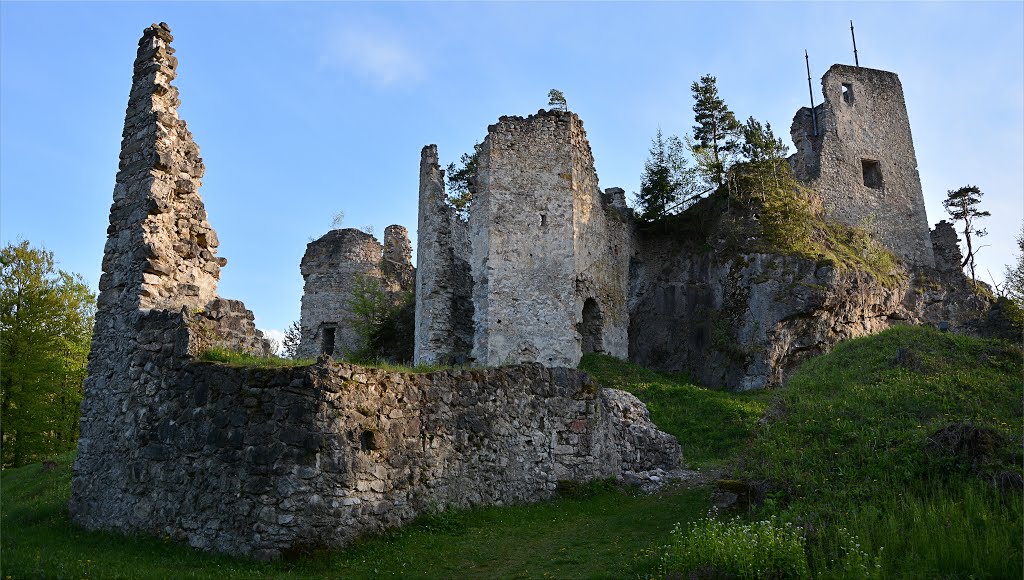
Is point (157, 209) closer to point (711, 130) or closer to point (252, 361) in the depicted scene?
point (252, 361)

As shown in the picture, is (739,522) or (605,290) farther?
(605,290)

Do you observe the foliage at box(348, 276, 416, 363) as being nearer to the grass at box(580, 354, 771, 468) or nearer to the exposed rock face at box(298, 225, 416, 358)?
the exposed rock face at box(298, 225, 416, 358)

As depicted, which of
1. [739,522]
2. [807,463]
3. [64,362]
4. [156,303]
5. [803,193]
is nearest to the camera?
[739,522]

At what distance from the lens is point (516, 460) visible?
453 inches

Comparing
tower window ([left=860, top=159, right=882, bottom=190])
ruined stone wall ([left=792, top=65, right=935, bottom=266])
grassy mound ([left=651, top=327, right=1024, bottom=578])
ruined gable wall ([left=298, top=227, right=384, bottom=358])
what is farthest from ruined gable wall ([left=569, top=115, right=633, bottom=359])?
tower window ([left=860, top=159, right=882, bottom=190])

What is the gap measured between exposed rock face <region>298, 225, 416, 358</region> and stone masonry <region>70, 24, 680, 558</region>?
15.9m

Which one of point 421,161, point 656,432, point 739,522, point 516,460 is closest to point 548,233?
point 421,161

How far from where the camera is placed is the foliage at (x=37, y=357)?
19297mm

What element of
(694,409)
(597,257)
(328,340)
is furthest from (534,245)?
(328,340)

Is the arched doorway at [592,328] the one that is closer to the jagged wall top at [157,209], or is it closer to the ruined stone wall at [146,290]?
the ruined stone wall at [146,290]

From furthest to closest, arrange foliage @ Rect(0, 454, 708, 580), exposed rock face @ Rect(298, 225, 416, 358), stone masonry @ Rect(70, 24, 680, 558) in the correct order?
exposed rock face @ Rect(298, 225, 416, 358) → stone masonry @ Rect(70, 24, 680, 558) → foliage @ Rect(0, 454, 708, 580)

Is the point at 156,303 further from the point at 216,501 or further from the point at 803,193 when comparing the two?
the point at 803,193

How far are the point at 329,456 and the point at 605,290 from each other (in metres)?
16.2

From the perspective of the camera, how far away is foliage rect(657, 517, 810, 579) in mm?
6582
